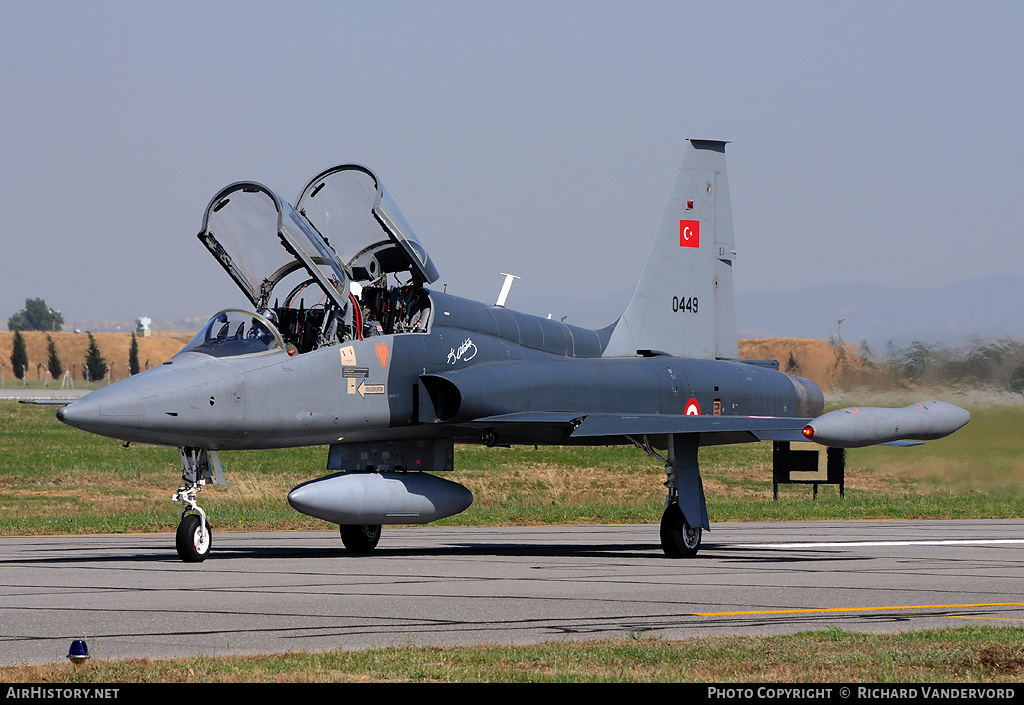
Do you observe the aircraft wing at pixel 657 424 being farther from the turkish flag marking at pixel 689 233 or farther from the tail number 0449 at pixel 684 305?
the turkish flag marking at pixel 689 233

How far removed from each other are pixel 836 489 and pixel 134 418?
82.2 ft

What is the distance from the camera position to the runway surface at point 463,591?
381 inches

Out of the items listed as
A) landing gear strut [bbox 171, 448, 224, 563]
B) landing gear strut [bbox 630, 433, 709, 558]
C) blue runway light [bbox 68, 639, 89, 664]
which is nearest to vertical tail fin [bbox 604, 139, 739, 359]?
landing gear strut [bbox 630, 433, 709, 558]

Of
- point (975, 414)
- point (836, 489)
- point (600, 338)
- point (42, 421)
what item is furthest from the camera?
point (42, 421)

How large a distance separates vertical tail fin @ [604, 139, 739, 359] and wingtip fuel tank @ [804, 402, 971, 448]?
4.85 metres

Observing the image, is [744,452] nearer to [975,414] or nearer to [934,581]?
[975,414]

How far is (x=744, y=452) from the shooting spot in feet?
144

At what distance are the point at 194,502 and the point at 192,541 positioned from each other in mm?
430

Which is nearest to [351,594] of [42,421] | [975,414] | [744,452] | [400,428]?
[400,428]

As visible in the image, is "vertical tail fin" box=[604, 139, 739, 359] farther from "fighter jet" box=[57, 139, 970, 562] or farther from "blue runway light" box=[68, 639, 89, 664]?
"blue runway light" box=[68, 639, 89, 664]

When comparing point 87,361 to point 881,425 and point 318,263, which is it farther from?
point 881,425

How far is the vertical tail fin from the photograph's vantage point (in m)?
21.5

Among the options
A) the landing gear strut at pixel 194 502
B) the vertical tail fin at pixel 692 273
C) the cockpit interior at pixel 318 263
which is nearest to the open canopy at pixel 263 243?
the cockpit interior at pixel 318 263

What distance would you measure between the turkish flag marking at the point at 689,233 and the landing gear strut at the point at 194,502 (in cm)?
949
